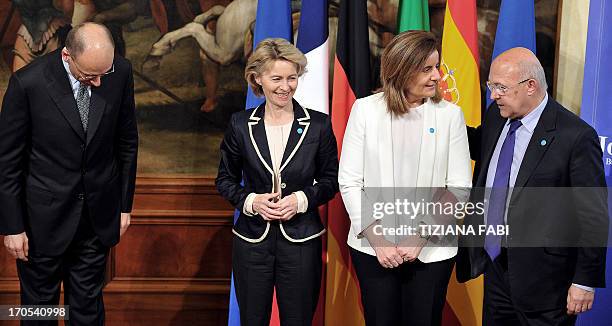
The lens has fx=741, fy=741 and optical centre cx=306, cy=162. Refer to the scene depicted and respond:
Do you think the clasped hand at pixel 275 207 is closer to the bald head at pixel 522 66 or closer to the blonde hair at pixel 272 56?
the blonde hair at pixel 272 56

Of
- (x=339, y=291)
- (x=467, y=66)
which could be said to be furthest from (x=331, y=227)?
(x=467, y=66)

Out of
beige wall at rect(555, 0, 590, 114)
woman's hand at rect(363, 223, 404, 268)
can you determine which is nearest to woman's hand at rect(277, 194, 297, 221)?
woman's hand at rect(363, 223, 404, 268)

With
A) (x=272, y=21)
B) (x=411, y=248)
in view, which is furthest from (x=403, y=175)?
(x=272, y=21)

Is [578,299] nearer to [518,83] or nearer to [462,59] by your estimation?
[518,83]

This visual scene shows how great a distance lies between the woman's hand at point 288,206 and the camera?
2.88 meters

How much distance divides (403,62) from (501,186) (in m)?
0.58

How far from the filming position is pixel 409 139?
2.87m

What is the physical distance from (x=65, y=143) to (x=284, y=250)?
0.94 meters

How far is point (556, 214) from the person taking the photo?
8.71ft

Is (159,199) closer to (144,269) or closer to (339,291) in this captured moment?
(144,269)

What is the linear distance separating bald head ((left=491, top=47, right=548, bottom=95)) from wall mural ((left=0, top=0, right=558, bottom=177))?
128 cm

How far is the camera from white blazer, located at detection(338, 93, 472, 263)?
2.84 m

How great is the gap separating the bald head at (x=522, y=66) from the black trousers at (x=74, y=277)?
1.73m

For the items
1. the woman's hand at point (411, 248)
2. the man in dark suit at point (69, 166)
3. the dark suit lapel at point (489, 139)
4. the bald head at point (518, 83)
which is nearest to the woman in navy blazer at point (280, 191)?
the woman's hand at point (411, 248)
